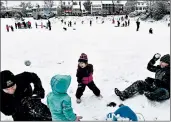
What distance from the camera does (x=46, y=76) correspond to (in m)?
8.46

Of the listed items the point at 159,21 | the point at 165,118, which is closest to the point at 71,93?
the point at 165,118

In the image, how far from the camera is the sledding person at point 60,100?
13.0 ft

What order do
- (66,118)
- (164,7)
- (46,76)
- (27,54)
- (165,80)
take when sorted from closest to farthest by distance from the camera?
(66,118) < (165,80) < (46,76) < (27,54) < (164,7)

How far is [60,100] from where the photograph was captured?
4094 mm

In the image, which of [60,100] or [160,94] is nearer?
[60,100]

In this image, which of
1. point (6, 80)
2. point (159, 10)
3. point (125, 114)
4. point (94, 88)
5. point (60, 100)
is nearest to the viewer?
point (6, 80)

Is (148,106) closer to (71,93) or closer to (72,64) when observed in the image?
(71,93)

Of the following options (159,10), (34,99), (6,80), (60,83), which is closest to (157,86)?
(60,83)

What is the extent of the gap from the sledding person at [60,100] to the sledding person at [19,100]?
22cm

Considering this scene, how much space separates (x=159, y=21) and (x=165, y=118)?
42731 mm

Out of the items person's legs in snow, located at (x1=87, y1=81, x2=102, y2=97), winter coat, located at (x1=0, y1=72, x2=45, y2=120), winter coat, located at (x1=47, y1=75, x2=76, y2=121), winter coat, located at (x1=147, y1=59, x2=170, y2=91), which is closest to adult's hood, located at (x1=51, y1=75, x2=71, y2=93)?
winter coat, located at (x1=47, y1=75, x2=76, y2=121)

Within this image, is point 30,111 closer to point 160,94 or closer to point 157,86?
point 160,94

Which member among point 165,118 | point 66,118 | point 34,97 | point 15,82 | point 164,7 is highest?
point 164,7

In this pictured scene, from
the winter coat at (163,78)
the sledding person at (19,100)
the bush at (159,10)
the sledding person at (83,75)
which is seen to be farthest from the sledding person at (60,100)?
the bush at (159,10)
